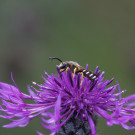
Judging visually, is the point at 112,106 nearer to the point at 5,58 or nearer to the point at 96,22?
the point at 5,58

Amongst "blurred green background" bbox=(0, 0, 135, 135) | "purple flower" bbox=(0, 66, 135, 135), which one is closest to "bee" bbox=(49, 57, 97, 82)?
"purple flower" bbox=(0, 66, 135, 135)

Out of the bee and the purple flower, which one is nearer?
the purple flower

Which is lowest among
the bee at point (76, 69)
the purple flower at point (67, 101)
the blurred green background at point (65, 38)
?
the purple flower at point (67, 101)

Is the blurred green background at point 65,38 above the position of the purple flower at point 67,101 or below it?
above

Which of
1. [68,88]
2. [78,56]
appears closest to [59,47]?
[78,56]

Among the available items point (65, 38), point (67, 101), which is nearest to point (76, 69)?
point (67, 101)

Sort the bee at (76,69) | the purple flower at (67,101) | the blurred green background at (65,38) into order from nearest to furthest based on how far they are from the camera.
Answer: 1. the purple flower at (67,101)
2. the bee at (76,69)
3. the blurred green background at (65,38)

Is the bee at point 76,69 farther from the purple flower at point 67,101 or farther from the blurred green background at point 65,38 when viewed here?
the blurred green background at point 65,38

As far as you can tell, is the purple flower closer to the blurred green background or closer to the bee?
the bee

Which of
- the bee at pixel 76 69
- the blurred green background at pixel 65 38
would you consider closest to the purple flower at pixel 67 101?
the bee at pixel 76 69
